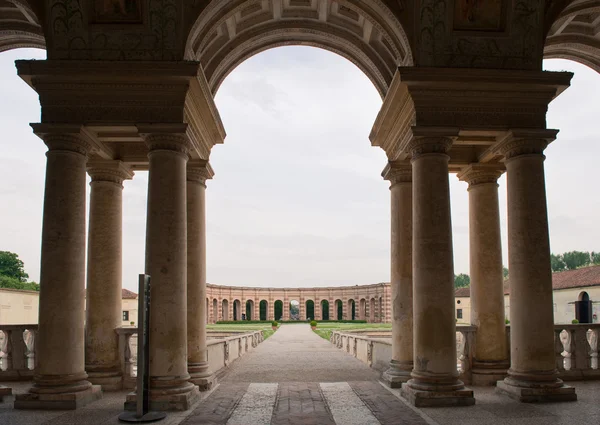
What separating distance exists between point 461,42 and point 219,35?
903 cm

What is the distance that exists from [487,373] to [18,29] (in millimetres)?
20357

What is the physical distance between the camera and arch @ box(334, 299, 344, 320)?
128m

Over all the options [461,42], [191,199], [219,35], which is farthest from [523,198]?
[219,35]

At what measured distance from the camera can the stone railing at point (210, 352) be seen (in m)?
19.1

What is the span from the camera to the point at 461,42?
16641 millimetres

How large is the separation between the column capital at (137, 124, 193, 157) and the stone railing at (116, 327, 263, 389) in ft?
21.9

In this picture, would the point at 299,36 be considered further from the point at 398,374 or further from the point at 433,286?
the point at 398,374

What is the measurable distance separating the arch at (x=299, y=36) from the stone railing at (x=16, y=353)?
36.9 ft

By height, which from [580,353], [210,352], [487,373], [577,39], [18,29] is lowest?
[487,373]

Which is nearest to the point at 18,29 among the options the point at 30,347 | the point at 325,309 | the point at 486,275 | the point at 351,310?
the point at 30,347

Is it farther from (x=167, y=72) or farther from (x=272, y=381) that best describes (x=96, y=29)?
(x=272, y=381)

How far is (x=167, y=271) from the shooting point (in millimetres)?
15516

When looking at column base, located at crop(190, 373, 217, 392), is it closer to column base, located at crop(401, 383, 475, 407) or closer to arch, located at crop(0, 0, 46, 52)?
column base, located at crop(401, 383, 475, 407)

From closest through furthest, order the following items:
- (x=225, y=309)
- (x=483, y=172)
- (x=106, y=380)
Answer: (x=106, y=380), (x=483, y=172), (x=225, y=309)
